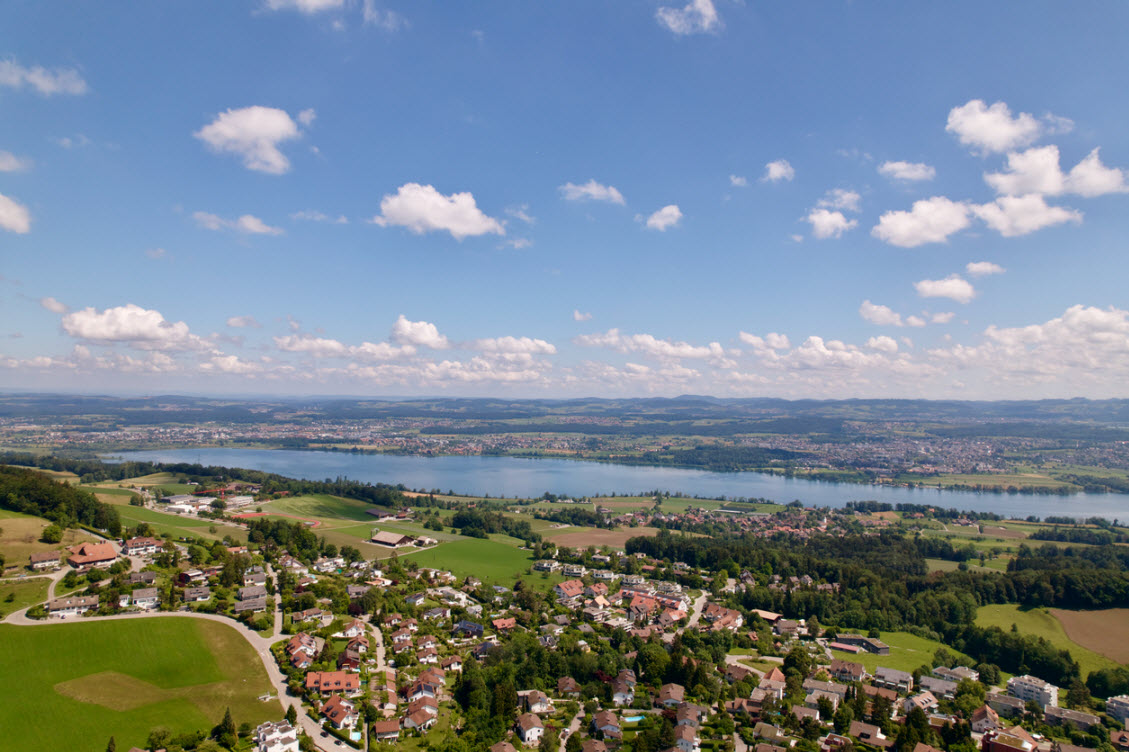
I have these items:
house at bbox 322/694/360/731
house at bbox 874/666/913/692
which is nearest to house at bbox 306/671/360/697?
house at bbox 322/694/360/731

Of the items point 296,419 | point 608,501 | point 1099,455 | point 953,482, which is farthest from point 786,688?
point 296,419

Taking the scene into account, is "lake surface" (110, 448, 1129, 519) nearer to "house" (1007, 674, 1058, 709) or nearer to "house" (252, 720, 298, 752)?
"house" (1007, 674, 1058, 709)

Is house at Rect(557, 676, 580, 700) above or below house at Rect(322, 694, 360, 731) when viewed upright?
below

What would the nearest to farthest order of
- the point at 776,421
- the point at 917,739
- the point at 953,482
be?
the point at 917,739 < the point at 953,482 < the point at 776,421

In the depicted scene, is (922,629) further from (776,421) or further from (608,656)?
(776,421)

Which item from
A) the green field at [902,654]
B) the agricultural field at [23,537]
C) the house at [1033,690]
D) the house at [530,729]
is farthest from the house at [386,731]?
the house at [1033,690]

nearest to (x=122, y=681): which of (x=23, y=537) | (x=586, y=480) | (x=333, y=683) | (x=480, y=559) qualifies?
(x=333, y=683)
